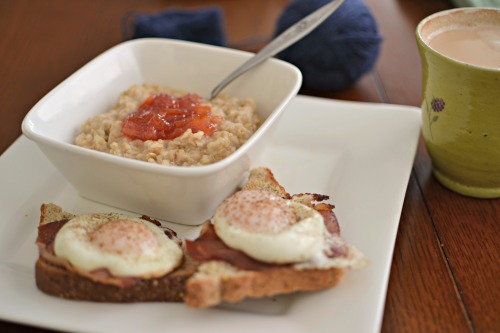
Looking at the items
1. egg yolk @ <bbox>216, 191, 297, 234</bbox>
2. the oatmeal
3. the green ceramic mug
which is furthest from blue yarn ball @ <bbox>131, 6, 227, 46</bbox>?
egg yolk @ <bbox>216, 191, 297, 234</bbox>

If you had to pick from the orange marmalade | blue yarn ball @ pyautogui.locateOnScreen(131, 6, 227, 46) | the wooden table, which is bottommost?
the wooden table

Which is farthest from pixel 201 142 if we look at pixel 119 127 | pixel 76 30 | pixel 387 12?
pixel 387 12

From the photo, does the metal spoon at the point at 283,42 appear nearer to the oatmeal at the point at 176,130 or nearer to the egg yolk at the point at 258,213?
the oatmeal at the point at 176,130

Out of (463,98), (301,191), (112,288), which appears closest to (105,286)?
(112,288)

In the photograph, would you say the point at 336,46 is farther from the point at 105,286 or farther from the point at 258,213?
the point at 105,286

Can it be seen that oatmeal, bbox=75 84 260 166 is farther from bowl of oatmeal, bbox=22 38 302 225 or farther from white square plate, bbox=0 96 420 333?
white square plate, bbox=0 96 420 333

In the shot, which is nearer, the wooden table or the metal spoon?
the wooden table
